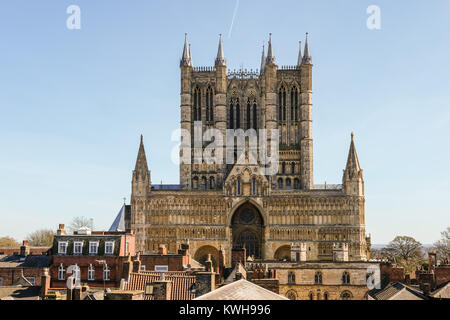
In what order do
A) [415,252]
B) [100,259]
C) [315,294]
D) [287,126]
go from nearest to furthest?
[100,259], [315,294], [287,126], [415,252]

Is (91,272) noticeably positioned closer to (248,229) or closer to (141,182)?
(141,182)

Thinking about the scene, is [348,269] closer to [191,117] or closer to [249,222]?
[249,222]

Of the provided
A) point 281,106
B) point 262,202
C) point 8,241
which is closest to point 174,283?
point 262,202

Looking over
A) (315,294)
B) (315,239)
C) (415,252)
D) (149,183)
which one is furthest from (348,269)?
(415,252)

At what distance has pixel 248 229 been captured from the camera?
90.4 metres

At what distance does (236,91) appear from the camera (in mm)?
97750

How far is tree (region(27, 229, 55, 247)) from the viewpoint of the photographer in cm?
10669

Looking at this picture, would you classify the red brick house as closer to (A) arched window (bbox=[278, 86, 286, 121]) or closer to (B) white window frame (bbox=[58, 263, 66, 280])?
(B) white window frame (bbox=[58, 263, 66, 280])

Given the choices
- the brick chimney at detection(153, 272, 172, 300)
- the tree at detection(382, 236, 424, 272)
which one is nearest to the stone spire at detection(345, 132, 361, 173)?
the tree at detection(382, 236, 424, 272)

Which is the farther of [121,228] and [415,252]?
[415,252]

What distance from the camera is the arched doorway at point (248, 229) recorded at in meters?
89.8

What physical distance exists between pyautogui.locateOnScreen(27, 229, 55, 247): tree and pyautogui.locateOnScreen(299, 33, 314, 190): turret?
1801 inches

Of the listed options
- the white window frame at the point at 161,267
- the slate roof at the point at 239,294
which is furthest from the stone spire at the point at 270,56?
the slate roof at the point at 239,294
